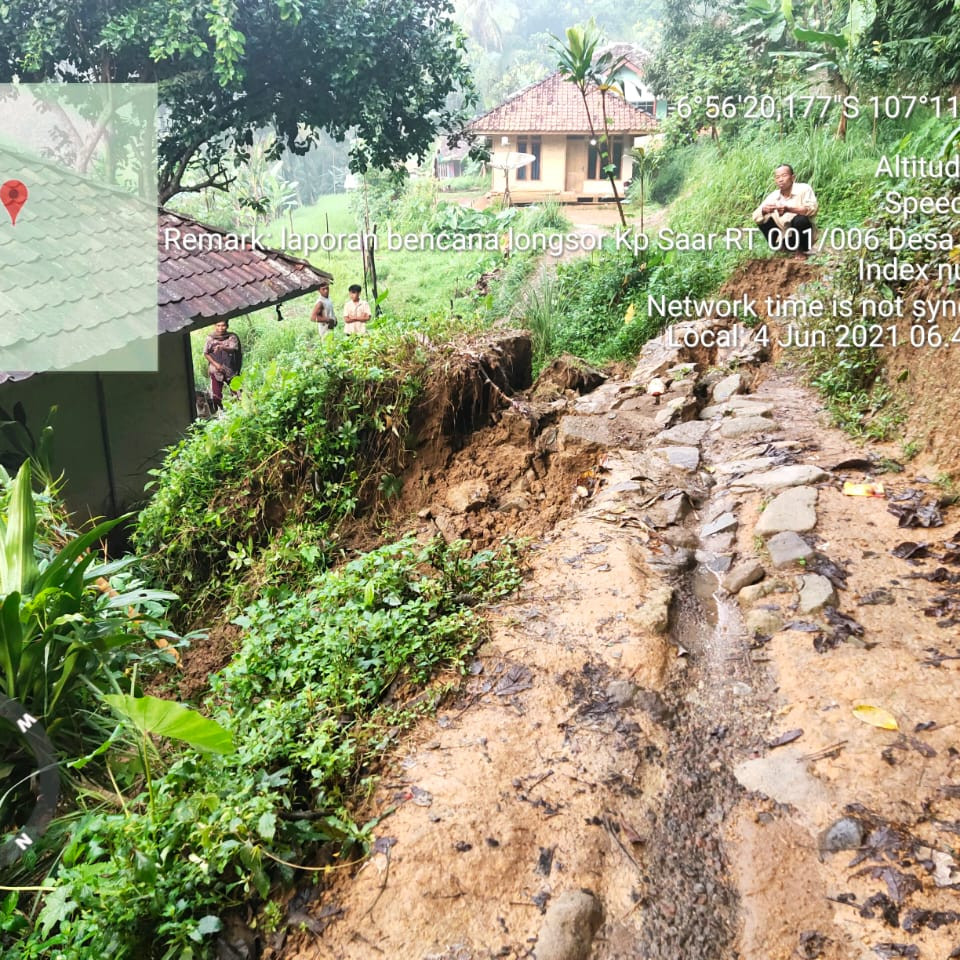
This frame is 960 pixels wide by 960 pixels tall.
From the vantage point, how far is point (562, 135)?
1892cm

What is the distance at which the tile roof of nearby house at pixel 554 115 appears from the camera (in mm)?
18562

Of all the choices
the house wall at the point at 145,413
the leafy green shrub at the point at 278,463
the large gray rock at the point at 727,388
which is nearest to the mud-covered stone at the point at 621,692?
the leafy green shrub at the point at 278,463

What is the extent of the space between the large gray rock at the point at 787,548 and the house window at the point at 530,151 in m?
17.2

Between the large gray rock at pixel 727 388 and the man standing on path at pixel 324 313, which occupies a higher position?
the man standing on path at pixel 324 313

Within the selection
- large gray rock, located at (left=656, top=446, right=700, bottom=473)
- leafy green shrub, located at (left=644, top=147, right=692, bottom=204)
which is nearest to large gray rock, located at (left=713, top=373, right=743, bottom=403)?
large gray rock, located at (left=656, top=446, right=700, bottom=473)

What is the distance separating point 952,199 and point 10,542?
6.36 m

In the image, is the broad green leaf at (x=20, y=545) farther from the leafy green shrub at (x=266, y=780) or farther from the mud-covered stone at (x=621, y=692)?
the mud-covered stone at (x=621, y=692)

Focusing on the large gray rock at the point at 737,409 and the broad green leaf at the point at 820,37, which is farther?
the broad green leaf at the point at 820,37

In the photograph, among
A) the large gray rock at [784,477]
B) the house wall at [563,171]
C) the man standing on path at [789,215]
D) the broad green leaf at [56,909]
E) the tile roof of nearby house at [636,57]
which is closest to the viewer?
the broad green leaf at [56,909]

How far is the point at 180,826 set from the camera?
7.61 feet

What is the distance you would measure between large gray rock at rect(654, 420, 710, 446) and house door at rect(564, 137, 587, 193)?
15244 mm

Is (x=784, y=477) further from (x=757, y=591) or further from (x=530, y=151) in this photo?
(x=530, y=151)

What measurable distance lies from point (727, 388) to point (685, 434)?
1088mm

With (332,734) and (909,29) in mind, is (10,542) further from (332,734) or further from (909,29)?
(909,29)
